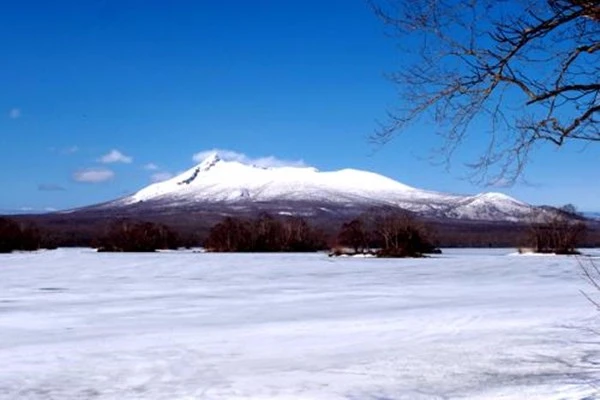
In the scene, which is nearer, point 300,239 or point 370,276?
point 370,276

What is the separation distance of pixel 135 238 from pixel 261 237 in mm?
9112

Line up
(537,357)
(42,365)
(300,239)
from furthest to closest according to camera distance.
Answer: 1. (300,239)
2. (537,357)
3. (42,365)

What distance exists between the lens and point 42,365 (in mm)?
8867

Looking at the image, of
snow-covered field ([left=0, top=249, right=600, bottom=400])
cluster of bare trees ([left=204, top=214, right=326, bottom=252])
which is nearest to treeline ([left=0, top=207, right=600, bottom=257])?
cluster of bare trees ([left=204, top=214, right=326, bottom=252])

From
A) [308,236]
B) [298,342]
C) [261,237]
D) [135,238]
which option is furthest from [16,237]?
[298,342]

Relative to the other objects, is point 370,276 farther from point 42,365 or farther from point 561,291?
point 42,365

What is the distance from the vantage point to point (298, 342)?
1064cm

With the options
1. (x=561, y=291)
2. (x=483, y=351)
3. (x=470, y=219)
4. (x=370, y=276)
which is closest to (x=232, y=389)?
(x=483, y=351)

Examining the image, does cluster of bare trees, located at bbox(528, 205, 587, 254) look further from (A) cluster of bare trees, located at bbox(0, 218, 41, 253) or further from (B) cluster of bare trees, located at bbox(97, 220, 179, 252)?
(A) cluster of bare trees, located at bbox(0, 218, 41, 253)

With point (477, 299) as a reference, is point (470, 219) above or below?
above

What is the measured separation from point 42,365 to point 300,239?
49.9 m

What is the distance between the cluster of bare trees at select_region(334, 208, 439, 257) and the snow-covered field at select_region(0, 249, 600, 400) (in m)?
27.6

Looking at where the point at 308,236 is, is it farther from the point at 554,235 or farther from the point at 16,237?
the point at 16,237

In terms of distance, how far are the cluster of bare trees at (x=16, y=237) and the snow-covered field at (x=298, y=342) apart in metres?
39.6
